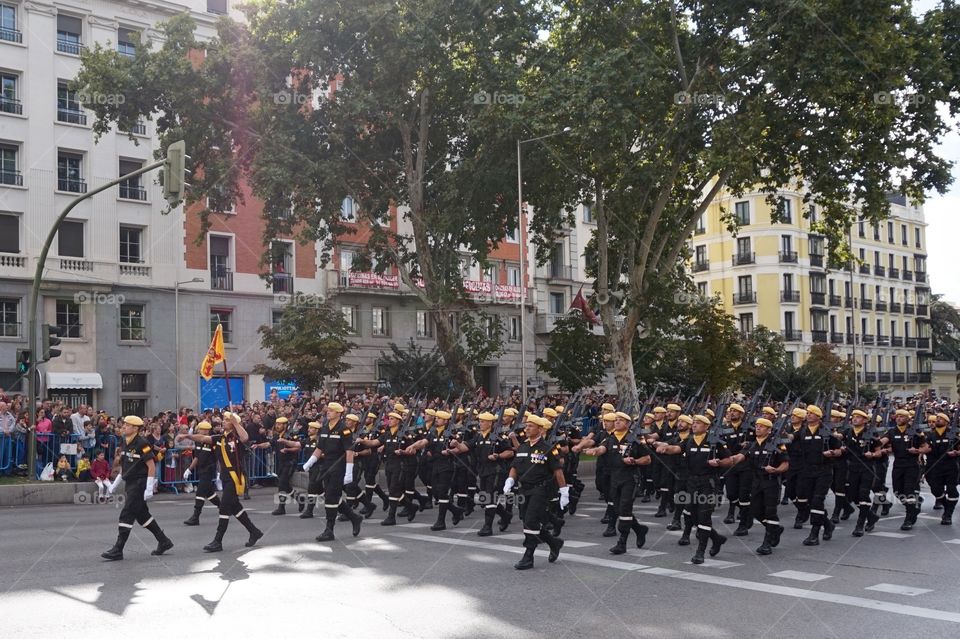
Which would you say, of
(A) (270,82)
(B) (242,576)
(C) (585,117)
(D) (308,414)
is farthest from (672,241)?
(B) (242,576)

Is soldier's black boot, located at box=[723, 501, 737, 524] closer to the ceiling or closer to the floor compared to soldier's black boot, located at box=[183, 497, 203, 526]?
closer to the floor

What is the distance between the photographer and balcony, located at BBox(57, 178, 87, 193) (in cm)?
3634

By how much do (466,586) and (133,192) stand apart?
31.7m

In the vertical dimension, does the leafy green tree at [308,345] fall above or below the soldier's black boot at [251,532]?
above

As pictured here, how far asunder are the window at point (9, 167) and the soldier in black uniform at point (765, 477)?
30.1 metres

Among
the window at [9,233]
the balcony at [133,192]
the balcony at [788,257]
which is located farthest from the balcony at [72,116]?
the balcony at [788,257]

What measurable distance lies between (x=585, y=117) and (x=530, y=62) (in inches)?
141

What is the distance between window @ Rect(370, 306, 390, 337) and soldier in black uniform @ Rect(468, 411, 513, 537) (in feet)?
94.9

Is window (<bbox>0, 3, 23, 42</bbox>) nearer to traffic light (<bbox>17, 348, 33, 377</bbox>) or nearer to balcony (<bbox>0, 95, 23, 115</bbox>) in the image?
balcony (<bbox>0, 95, 23, 115</bbox>)

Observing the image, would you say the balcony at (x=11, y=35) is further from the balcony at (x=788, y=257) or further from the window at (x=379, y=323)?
the balcony at (x=788, y=257)

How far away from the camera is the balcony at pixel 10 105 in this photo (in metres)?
35.3

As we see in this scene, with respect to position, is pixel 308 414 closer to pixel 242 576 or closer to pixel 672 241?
pixel 242 576

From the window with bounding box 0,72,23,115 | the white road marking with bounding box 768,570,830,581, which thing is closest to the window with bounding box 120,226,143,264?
the window with bounding box 0,72,23,115

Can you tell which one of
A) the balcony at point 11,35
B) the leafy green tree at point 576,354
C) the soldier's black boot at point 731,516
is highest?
the balcony at point 11,35
